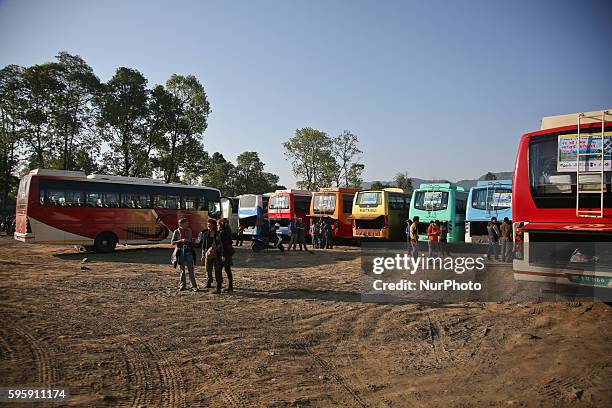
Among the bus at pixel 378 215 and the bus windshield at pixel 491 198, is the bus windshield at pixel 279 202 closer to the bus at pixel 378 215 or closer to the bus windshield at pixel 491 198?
the bus at pixel 378 215

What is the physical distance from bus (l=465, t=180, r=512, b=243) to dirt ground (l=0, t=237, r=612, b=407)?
279 inches

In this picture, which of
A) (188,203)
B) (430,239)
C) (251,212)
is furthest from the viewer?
(251,212)

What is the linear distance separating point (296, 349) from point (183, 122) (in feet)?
110

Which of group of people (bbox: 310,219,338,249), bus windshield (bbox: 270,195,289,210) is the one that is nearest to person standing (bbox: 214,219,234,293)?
group of people (bbox: 310,219,338,249)

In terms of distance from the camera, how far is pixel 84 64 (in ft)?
102

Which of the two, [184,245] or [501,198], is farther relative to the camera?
[501,198]

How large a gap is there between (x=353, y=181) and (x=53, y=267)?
4873 cm

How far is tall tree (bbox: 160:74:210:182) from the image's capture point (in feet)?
117

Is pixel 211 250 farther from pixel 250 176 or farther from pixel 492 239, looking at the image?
pixel 250 176

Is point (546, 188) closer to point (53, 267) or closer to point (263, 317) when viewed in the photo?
point (263, 317)

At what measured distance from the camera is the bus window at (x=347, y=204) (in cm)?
2158

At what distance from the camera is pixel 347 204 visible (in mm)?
21750

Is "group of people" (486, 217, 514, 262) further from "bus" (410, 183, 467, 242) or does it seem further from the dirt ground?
the dirt ground

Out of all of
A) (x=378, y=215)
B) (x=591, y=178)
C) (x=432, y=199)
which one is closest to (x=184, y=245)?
(x=591, y=178)
